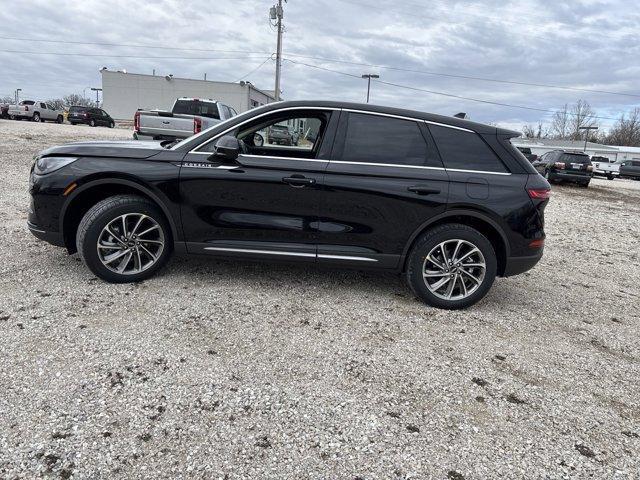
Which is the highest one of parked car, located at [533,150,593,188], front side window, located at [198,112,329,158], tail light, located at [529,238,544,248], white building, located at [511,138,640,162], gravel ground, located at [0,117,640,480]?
white building, located at [511,138,640,162]

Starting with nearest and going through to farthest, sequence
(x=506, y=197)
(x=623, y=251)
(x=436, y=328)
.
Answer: (x=436, y=328) < (x=506, y=197) < (x=623, y=251)

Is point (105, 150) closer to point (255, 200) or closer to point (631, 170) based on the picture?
point (255, 200)

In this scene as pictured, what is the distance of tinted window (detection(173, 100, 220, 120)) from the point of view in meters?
15.5

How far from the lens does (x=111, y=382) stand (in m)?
2.70

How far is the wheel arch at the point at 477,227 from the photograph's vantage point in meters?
4.07

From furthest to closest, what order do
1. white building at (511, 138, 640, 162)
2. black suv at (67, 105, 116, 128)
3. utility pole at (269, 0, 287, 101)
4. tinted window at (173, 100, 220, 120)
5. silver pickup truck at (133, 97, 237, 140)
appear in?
white building at (511, 138, 640, 162), black suv at (67, 105, 116, 128), utility pole at (269, 0, 287, 101), tinted window at (173, 100, 220, 120), silver pickup truck at (133, 97, 237, 140)

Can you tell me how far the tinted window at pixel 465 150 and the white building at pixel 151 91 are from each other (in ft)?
177

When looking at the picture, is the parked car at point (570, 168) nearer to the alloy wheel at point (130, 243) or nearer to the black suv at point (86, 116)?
the alloy wheel at point (130, 243)

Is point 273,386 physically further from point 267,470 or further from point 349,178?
point 349,178

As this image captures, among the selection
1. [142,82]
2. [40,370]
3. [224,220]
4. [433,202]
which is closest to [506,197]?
[433,202]

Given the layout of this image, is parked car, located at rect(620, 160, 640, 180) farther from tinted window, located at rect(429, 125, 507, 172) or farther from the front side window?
the front side window

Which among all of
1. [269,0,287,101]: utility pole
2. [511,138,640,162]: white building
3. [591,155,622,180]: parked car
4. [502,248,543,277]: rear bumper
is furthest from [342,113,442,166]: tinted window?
[511,138,640,162]: white building

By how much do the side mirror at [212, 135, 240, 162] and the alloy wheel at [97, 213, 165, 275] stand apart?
0.86 metres

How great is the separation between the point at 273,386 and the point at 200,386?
43 cm
